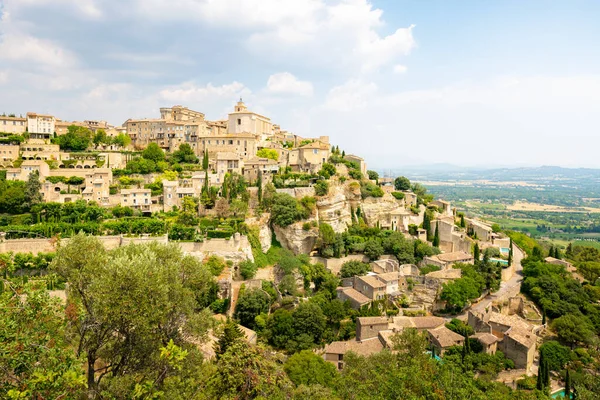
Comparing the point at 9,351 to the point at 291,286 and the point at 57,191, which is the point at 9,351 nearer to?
the point at 291,286

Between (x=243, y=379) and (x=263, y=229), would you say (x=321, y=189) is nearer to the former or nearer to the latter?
(x=263, y=229)

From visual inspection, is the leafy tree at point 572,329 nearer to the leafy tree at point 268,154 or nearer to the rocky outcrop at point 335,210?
the rocky outcrop at point 335,210

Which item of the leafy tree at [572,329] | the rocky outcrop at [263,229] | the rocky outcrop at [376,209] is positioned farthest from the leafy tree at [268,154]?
the leafy tree at [572,329]

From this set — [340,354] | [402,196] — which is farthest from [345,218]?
[340,354]

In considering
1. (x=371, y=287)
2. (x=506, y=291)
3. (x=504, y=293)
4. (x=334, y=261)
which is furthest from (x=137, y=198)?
(x=506, y=291)

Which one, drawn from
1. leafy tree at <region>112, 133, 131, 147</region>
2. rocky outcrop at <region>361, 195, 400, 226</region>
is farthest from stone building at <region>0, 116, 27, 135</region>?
rocky outcrop at <region>361, 195, 400, 226</region>

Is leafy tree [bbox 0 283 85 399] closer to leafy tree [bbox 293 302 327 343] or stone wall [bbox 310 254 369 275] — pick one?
leafy tree [bbox 293 302 327 343]

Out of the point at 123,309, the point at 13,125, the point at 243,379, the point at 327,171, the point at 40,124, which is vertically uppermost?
the point at 40,124
